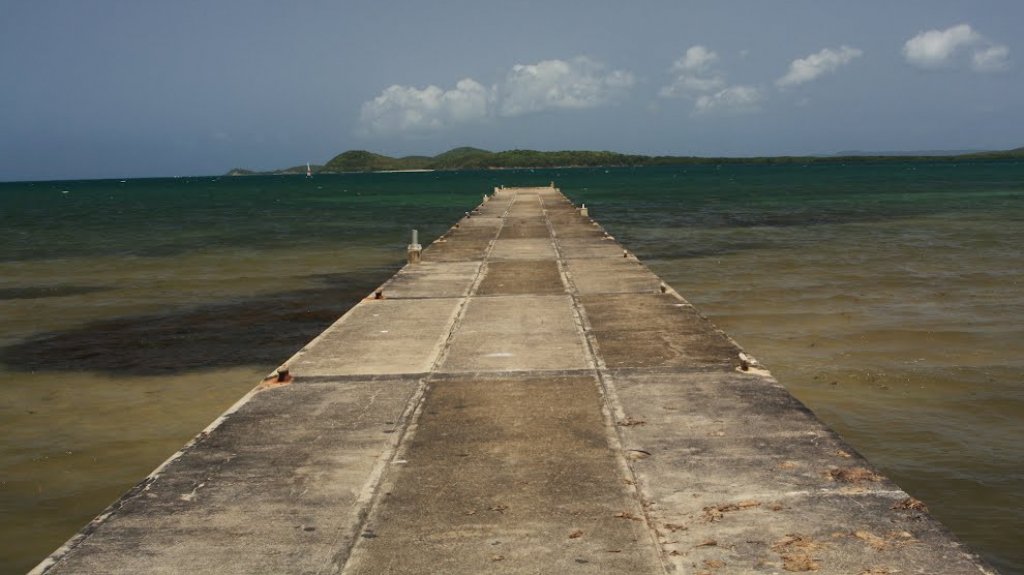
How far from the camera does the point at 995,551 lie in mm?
6988

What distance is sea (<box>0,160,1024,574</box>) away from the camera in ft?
29.2

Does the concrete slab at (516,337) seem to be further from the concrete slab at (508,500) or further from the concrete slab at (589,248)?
the concrete slab at (589,248)

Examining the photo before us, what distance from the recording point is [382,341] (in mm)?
12094

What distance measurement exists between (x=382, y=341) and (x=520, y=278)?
21.9 feet

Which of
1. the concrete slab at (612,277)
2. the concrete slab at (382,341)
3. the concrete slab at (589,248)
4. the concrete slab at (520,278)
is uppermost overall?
the concrete slab at (589,248)

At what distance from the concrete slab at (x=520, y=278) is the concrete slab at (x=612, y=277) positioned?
43 cm

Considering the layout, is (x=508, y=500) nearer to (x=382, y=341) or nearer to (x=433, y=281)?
(x=382, y=341)

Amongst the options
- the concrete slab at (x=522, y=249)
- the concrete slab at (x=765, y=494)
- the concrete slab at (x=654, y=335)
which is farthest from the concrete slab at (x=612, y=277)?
the concrete slab at (x=765, y=494)

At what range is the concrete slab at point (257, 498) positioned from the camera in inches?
219

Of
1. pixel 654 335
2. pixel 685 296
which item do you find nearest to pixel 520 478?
pixel 654 335

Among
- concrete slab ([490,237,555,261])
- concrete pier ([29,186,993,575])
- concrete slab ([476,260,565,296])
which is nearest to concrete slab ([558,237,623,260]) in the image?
concrete slab ([490,237,555,261])

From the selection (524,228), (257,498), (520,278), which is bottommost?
(257,498)

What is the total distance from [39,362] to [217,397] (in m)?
4.70

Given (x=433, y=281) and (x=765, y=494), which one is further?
(x=433, y=281)
